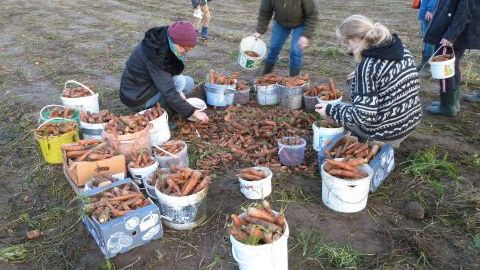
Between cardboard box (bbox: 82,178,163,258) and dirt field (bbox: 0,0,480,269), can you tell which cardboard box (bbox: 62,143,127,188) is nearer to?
dirt field (bbox: 0,0,480,269)

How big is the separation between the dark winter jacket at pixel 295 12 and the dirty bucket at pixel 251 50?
50 centimetres

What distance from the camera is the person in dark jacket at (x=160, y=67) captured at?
176 inches

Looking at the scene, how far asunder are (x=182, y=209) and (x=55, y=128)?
6.65 ft

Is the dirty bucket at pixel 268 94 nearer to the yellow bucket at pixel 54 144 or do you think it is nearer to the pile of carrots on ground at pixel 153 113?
the pile of carrots on ground at pixel 153 113

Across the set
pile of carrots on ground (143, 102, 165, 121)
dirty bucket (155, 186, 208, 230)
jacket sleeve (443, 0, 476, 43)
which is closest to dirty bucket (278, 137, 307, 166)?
dirty bucket (155, 186, 208, 230)

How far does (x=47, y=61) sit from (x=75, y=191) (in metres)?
5.29

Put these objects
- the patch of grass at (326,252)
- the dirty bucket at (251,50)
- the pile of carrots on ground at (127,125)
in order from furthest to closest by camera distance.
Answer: the dirty bucket at (251,50), the pile of carrots on ground at (127,125), the patch of grass at (326,252)

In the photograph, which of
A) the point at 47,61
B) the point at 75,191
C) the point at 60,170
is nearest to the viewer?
the point at 75,191

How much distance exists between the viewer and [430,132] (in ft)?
16.7

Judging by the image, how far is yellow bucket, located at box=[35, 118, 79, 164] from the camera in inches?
169

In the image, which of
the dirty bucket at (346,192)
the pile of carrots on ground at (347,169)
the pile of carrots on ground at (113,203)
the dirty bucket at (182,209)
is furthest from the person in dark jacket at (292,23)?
the pile of carrots on ground at (113,203)

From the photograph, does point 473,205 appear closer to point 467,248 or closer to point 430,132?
point 467,248

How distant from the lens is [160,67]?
473cm

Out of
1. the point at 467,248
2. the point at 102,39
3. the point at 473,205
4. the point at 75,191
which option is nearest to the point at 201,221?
the point at 75,191
